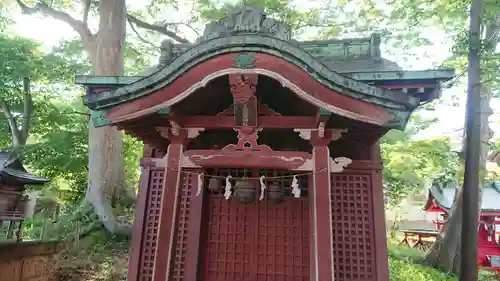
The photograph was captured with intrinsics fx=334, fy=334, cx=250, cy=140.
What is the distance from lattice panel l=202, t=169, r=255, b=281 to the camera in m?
5.81

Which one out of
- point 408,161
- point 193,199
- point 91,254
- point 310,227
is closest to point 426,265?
point 408,161

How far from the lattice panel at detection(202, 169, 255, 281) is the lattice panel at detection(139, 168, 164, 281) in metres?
0.97

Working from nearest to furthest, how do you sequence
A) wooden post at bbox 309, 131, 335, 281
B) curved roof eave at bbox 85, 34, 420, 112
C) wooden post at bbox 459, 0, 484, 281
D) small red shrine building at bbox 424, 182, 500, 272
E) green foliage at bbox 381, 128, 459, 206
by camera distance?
wooden post at bbox 309, 131, 335, 281 < curved roof eave at bbox 85, 34, 420, 112 < wooden post at bbox 459, 0, 484, 281 < green foliage at bbox 381, 128, 459, 206 < small red shrine building at bbox 424, 182, 500, 272

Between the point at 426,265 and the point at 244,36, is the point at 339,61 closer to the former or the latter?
the point at 244,36

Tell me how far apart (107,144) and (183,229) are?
630 cm

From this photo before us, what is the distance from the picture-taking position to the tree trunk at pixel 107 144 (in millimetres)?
10378

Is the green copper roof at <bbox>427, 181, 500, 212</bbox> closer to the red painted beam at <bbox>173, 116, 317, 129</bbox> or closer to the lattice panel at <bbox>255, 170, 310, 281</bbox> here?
the lattice panel at <bbox>255, 170, 310, 281</bbox>

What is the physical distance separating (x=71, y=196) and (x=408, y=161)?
14348mm

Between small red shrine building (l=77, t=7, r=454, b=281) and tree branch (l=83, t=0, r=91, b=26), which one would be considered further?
tree branch (l=83, t=0, r=91, b=26)

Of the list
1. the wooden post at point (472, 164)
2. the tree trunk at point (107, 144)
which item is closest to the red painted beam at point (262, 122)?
the wooden post at point (472, 164)

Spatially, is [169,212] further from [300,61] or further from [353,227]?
[353,227]

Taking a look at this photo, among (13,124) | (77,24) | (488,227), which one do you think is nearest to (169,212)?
(77,24)

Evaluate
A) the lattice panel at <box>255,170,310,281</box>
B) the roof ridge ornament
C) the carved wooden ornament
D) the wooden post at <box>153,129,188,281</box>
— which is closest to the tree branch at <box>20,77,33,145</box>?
the wooden post at <box>153,129,188,281</box>

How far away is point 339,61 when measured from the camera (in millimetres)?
6438
